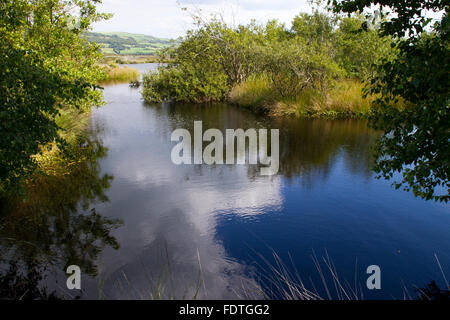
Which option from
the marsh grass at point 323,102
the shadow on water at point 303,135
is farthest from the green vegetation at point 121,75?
the marsh grass at point 323,102

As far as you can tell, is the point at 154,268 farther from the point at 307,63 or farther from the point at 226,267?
the point at 307,63

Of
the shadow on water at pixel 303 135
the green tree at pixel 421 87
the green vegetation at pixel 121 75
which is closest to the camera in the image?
the green tree at pixel 421 87

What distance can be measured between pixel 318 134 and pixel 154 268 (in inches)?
493

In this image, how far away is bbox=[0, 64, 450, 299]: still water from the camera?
6.20 meters

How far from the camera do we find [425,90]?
14.7ft

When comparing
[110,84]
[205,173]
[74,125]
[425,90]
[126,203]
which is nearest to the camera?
[425,90]

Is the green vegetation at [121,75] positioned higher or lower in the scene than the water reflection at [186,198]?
higher

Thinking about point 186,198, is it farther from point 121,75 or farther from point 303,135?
point 121,75

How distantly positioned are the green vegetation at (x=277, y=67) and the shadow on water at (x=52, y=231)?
13.9 m

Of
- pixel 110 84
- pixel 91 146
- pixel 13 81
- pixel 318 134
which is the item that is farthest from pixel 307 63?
pixel 110 84

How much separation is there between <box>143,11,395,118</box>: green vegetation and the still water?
25.1 ft

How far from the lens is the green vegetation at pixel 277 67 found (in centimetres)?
2016

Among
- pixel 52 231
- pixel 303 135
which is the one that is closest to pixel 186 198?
pixel 52 231

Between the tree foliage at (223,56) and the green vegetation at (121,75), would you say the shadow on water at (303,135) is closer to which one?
the tree foliage at (223,56)
